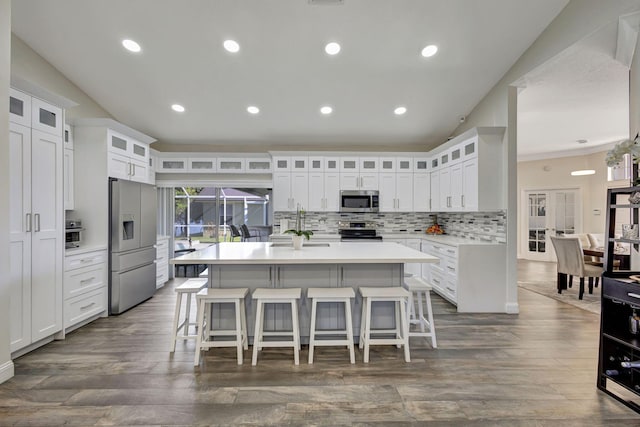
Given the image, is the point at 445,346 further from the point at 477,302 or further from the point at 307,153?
the point at 307,153

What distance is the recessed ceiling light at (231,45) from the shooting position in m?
3.84

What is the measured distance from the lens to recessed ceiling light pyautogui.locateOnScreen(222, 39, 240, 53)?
12.6 ft

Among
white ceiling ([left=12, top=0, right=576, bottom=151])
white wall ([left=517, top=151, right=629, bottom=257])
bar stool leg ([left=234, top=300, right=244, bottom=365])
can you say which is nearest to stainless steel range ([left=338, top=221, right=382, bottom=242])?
white ceiling ([left=12, top=0, right=576, bottom=151])

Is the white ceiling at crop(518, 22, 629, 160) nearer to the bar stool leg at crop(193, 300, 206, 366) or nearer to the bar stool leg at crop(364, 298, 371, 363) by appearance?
the bar stool leg at crop(364, 298, 371, 363)

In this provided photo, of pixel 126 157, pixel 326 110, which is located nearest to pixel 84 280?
pixel 126 157

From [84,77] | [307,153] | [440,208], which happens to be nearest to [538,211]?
[440,208]

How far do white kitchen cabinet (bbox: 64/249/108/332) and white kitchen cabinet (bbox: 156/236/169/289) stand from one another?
1465mm

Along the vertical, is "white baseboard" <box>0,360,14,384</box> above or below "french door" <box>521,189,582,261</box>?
below

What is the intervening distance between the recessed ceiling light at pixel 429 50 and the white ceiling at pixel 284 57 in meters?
0.07

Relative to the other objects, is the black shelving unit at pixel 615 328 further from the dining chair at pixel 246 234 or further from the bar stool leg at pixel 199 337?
the dining chair at pixel 246 234

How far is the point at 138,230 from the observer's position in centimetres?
461

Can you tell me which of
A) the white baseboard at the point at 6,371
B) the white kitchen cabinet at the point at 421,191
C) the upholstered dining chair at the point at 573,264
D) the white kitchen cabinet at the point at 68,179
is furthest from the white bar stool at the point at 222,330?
the upholstered dining chair at the point at 573,264

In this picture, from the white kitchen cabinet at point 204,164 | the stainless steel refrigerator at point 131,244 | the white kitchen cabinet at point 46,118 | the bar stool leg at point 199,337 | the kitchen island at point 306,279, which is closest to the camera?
the bar stool leg at point 199,337

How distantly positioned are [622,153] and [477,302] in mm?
2548
